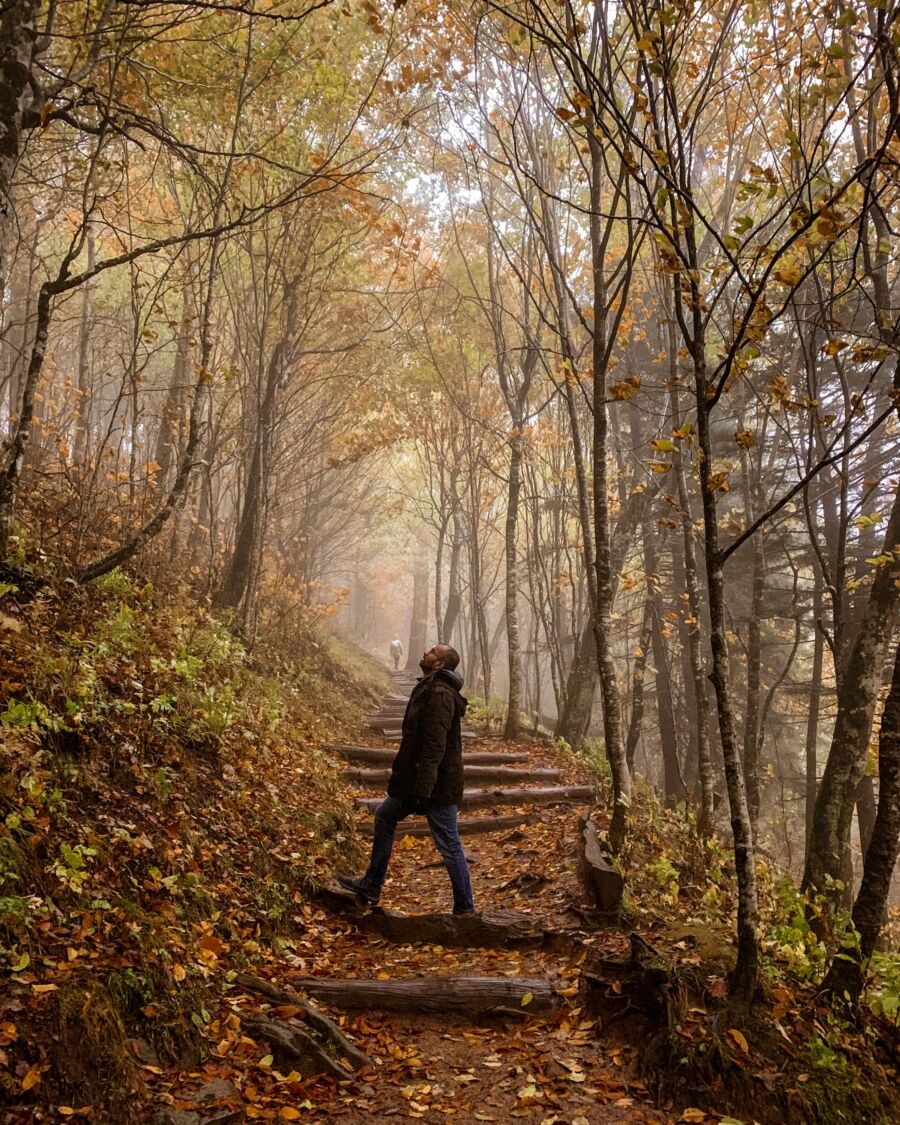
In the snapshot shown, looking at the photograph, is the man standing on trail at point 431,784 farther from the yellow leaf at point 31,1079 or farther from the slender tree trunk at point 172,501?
the slender tree trunk at point 172,501

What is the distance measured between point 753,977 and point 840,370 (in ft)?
15.6

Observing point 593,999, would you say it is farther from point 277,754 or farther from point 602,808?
point 277,754

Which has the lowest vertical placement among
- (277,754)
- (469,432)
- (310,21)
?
(277,754)

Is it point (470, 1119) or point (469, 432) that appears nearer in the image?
point (470, 1119)

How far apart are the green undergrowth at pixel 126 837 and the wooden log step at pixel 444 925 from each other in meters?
0.37

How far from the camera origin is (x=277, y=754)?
23.2 feet

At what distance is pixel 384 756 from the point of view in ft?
30.5

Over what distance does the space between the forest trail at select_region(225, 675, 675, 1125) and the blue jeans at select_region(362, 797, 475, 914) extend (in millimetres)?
297

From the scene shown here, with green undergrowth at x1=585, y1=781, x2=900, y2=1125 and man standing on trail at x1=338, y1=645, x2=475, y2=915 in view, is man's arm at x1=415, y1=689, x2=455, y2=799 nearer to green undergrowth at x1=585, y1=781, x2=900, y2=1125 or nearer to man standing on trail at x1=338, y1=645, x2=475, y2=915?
man standing on trail at x1=338, y1=645, x2=475, y2=915

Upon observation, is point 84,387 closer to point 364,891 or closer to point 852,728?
point 364,891

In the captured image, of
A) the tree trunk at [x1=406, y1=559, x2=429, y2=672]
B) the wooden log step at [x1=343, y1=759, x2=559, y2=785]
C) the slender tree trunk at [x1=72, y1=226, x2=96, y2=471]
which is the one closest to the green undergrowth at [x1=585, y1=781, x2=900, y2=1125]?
the wooden log step at [x1=343, y1=759, x2=559, y2=785]

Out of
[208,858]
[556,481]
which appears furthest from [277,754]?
[556,481]

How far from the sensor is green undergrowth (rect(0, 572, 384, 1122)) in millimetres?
2775

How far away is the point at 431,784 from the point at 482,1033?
5.26 ft
